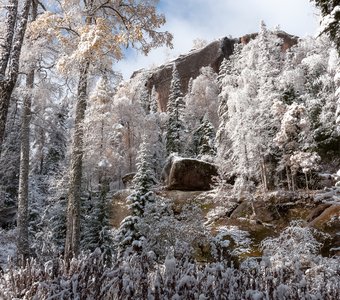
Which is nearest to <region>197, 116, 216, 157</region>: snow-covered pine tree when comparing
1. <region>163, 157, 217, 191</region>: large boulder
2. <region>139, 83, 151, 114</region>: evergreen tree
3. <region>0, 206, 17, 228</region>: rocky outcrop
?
<region>163, 157, 217, 191</region>: large boulder

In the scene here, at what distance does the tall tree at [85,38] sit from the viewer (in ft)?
31.9

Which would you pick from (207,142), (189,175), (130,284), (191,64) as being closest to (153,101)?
(191,64)

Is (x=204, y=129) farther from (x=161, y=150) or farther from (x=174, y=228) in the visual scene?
(x=174, y=228)

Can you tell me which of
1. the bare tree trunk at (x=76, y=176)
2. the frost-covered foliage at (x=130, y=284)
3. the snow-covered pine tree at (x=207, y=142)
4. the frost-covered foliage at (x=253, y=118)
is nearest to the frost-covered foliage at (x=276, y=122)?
the frost-covered foliage at (x=253, y=118)

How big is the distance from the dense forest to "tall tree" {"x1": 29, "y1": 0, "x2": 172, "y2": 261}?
4cm

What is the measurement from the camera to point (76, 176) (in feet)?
33.2

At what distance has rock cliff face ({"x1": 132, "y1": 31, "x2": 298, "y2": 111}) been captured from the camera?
6272 cm

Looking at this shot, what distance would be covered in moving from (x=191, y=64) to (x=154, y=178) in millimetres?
46577

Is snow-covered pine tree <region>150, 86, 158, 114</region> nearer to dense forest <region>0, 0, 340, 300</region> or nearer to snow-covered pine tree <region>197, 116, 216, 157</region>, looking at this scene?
dense forest <region>0, 0, 340, 300</region>

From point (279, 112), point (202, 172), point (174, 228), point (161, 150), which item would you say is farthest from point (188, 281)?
point (161, 150)

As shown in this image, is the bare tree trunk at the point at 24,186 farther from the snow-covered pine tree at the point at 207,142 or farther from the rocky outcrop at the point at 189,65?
the rocky outcrop at the point at 189,65

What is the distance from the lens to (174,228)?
16.2 metres

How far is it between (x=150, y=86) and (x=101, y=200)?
156ft

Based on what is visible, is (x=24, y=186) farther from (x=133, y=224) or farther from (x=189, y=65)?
(x=189, y=65)
